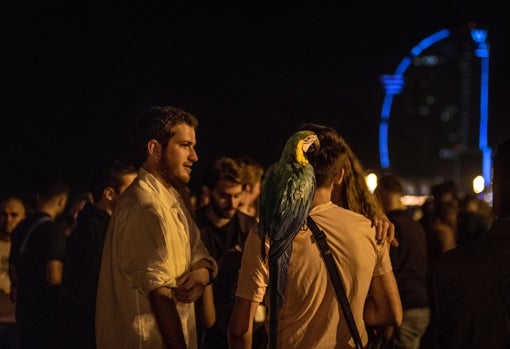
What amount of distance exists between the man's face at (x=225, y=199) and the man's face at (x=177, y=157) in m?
1.88

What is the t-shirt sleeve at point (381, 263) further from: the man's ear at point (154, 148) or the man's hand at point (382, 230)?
the man's ear at point (154, 148)

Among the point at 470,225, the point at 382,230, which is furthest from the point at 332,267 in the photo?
the point at 470,225

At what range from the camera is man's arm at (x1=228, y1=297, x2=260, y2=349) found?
366 cm

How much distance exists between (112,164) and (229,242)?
36.0 inches

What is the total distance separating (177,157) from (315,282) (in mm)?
964

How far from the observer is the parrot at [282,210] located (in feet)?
10.8

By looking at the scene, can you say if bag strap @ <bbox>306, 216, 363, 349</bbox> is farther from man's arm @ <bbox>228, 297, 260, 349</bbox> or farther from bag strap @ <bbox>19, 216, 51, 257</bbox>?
bag strap @ <bbox>19, 216, 51, 257</bbox>

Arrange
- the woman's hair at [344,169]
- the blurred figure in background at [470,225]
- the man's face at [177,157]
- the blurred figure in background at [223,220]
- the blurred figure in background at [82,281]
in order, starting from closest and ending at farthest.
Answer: the woman's hair at [344,169], the man's face at [177,157], the blurred figure in background at [82,281], the blurred figure in background at [223,220], the blurred figure in background at [470,225]

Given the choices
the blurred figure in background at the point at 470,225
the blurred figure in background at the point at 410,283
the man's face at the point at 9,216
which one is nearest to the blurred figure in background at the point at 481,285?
the blurred figure in background at the point at 410,283

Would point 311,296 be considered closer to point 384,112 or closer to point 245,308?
point 245,308

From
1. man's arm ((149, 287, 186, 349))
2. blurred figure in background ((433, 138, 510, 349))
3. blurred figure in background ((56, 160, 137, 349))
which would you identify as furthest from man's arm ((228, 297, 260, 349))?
blurred figure in background ((56, 160, 137, 349))

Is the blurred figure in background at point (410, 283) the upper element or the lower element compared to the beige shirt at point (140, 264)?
lower

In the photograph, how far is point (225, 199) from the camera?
609 cm

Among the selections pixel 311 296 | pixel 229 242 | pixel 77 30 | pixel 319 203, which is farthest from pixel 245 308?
pixel 77 30
